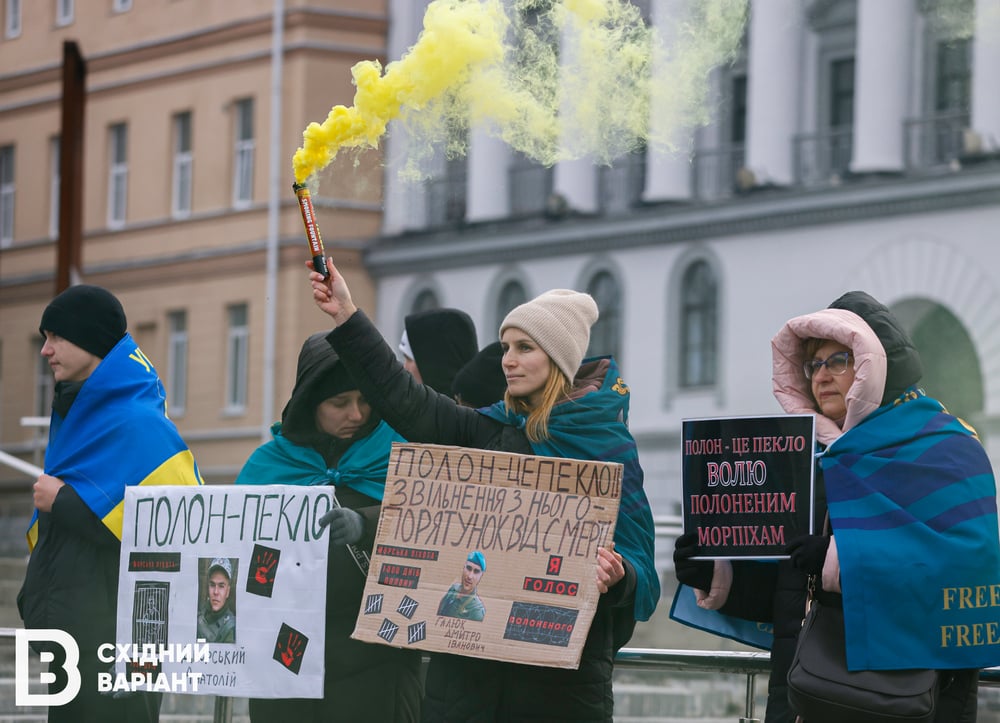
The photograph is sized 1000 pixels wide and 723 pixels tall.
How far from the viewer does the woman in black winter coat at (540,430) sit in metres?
6.23

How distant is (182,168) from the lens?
46312 millimetres

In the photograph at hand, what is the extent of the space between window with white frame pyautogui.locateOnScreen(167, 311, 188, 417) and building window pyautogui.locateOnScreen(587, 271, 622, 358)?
9018 mm

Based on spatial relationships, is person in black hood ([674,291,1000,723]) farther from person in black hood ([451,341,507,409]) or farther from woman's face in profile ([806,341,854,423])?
person in black hood ([451,341,507,409])

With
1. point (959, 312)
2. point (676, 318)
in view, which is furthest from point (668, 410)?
point (959, 312)

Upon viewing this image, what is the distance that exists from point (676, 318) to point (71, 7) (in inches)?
622

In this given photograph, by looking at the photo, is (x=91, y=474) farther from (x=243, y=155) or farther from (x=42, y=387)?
(x=42, y=387)

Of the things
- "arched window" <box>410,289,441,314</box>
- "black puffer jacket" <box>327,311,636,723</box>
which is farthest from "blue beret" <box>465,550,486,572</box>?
"arched window" <box>410,289,441,314</box>

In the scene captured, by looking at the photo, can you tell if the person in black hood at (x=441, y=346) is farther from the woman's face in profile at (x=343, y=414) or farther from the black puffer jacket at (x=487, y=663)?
the black puffer jacket at (x=487, y=663)

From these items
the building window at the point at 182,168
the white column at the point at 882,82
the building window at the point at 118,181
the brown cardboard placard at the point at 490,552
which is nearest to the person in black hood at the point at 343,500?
the brown cardboard placard at the point at 490,552

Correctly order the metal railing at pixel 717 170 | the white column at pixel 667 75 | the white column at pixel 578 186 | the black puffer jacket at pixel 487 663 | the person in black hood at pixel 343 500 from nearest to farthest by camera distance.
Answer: the black puffer jacket at pixel 487 663 < the person in black hood at pixel 343 500 < the white column at pixel 667 75 < the metal railing at pixel 717 170 < the white column at pixel 578 186

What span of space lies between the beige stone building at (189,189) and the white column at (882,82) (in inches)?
390

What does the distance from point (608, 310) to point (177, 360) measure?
9.78 meters

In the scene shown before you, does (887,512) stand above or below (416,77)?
below

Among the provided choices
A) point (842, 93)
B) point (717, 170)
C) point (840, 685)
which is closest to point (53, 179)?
point (717, 170)
